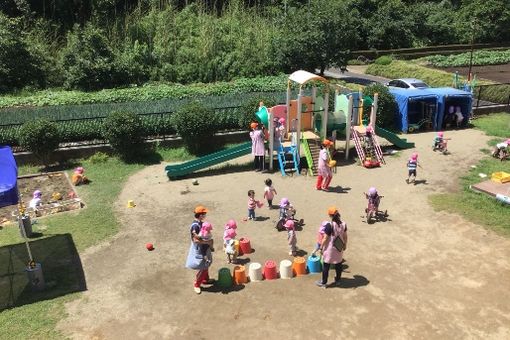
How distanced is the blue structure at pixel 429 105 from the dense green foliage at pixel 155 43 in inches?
412

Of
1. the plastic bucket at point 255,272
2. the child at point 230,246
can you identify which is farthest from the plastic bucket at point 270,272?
the child at point 230,246

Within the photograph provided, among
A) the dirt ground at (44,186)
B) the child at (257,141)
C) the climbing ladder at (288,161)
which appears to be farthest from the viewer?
the climbing ladder at (288,161)

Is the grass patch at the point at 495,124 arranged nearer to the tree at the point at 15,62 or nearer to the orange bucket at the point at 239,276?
the orange bucket at the point at 239,276

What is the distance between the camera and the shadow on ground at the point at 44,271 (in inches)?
390

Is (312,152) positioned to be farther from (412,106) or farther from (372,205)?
(412,106)

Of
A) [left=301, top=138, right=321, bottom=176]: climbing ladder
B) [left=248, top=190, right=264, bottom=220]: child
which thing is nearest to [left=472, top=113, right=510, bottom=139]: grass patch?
[left=301, top=138, right=321, bottom=176]: climbing ladder

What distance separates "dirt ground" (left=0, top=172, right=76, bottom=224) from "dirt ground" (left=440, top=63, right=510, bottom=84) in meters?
28.3

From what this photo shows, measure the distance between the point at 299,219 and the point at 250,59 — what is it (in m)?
19.7

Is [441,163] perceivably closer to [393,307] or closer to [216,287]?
[393,307]

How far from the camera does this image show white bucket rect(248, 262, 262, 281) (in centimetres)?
1015

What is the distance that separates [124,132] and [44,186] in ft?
10.5

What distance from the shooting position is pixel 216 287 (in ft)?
32.7

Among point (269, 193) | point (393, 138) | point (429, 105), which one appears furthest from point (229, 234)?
point (429, 105)

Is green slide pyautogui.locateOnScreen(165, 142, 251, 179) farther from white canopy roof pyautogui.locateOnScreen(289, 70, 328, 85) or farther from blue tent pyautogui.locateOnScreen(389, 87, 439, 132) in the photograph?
blue tent pyautogui.locateOnScreen(389, 87, 439, 132)
